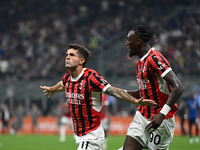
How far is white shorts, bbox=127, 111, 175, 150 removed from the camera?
7.42 m

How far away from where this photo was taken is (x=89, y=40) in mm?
32031

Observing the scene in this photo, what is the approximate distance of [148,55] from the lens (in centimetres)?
748

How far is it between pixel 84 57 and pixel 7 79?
25.5 metres

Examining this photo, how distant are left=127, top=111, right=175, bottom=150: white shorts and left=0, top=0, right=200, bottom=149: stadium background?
18.7m

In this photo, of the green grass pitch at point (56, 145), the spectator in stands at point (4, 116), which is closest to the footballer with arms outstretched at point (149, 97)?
the green grass pitch at point (56, 145)

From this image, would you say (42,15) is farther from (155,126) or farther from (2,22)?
(155,126)

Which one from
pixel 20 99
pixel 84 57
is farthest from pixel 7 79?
pixel 84 57

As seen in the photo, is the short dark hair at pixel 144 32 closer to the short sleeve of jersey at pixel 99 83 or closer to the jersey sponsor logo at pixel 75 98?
the short sleeve of jersey at pixel 99 83

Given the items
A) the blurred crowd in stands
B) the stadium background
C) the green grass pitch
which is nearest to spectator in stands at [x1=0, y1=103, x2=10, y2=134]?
the stadium background

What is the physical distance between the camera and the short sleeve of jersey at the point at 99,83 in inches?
289

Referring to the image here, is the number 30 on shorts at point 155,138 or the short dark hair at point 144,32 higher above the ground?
the short dark hair at point 144,32

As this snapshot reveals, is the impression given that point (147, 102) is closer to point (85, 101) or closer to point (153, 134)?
point (153, 134)

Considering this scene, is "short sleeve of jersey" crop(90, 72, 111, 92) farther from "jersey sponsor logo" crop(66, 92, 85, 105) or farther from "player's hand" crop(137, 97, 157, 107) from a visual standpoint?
"player's hand" crop(137, 97, 157, 107)

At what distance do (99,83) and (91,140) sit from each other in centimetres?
90
